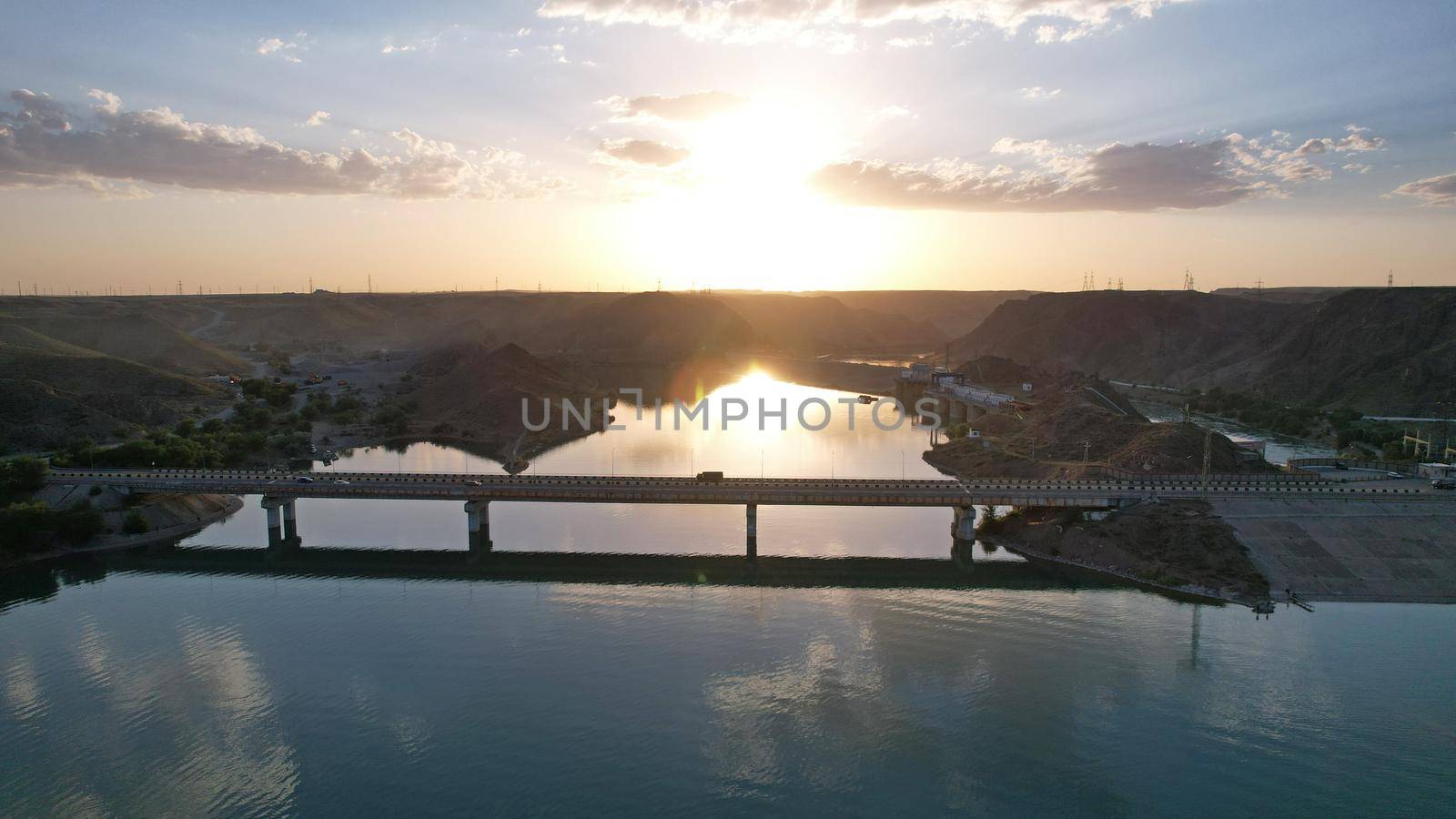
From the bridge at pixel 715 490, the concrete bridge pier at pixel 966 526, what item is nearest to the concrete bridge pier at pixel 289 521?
the bridge at pixel 715 490

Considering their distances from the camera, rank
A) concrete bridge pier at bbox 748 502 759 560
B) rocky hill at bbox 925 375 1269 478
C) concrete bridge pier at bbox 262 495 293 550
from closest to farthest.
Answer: concrete bridge pier at bbox 748 502 759 560, concrete bridge pier at bbox 262 495 293 550, rocky hill at bbox 925 375 1269 478

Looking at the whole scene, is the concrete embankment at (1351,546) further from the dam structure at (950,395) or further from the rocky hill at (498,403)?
the rocky hill at (498,403)

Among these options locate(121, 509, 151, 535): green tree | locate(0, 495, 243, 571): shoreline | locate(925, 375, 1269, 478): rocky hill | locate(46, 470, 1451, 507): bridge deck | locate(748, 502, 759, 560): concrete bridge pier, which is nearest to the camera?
locate(0, 495, 243, 571): shoreline

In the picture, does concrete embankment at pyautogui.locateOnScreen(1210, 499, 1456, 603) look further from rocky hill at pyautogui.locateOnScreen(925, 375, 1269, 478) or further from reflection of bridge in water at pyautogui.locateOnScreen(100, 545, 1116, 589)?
rocky hill at pyautogui.locateOnScreen(925, 375, 1269, 478)

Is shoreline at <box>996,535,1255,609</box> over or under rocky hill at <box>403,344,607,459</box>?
under

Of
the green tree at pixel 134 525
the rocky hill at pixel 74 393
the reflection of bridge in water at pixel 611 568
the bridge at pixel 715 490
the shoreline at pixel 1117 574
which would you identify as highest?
the rocky hill at pixel 74 393

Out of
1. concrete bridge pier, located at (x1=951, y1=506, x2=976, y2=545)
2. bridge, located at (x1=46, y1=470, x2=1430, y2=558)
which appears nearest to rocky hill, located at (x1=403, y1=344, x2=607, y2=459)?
bridge, located at (x1=46, y1=470, x2=1430, y2=558)

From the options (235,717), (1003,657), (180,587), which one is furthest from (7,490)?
(1003,657)
